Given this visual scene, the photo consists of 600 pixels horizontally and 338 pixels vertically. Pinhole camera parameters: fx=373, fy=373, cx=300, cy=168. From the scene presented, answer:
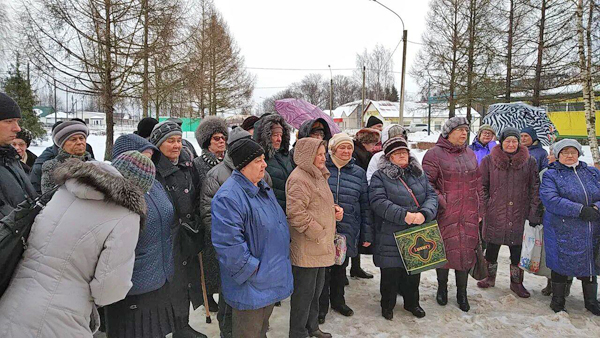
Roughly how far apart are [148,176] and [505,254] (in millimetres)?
5878

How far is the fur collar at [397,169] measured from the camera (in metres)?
3.79

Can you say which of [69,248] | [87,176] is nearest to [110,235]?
[69,248]

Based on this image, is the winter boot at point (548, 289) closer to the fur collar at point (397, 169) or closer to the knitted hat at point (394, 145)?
the fur collar at point (397, 169)

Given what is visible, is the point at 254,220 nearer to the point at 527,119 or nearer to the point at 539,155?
the point at 539,155

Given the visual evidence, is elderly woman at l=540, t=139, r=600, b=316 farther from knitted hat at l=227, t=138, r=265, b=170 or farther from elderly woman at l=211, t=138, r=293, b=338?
knitted hat at l=227, t=138, r=265, b=170

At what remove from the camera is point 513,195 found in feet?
14.5

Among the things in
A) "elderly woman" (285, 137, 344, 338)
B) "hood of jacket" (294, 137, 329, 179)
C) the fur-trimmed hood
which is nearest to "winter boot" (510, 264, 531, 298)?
"elderly woman" (285, 137, 344, 338)

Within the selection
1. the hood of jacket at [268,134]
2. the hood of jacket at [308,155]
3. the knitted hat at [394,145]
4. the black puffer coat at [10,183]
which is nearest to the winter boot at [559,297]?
the knitted hat at [394,145]

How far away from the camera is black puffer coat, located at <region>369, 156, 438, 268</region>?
3738 mm

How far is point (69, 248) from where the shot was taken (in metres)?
1.79

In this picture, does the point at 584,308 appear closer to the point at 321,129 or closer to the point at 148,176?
the point at 321,129

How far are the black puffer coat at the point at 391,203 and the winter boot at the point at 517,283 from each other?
5.41 feet

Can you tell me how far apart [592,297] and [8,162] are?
558cm

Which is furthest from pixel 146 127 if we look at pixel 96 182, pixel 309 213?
pixel 96 182
